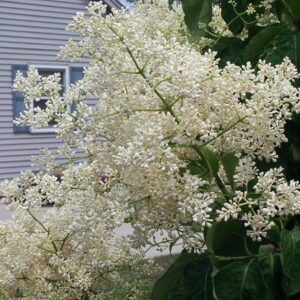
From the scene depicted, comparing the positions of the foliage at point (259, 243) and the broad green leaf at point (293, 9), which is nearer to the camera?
the foliage at point (259, 243)

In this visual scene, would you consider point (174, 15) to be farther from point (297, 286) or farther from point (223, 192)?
point (297, 286)

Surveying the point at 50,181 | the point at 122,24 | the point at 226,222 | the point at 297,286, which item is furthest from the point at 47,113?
the point at 297,286

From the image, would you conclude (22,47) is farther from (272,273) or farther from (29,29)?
(272,273)

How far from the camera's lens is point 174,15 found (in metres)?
1.47

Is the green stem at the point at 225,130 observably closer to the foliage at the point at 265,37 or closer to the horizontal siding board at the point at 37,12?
the foliage at the point at 265,37

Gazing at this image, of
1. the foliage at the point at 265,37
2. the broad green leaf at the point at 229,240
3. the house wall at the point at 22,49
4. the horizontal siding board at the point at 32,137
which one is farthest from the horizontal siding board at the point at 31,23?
the broad green leaf at the point at 229,240

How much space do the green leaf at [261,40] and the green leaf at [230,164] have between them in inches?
13.2

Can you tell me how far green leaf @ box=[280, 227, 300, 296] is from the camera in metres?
1.01

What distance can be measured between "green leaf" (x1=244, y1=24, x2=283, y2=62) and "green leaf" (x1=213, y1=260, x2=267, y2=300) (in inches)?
16.4

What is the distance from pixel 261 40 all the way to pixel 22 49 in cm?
1136

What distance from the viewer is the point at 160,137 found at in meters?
0.91

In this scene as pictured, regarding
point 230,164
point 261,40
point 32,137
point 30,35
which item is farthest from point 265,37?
point 30,35

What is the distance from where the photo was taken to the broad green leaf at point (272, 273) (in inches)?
42.8

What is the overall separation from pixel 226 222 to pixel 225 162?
0.28 ft
